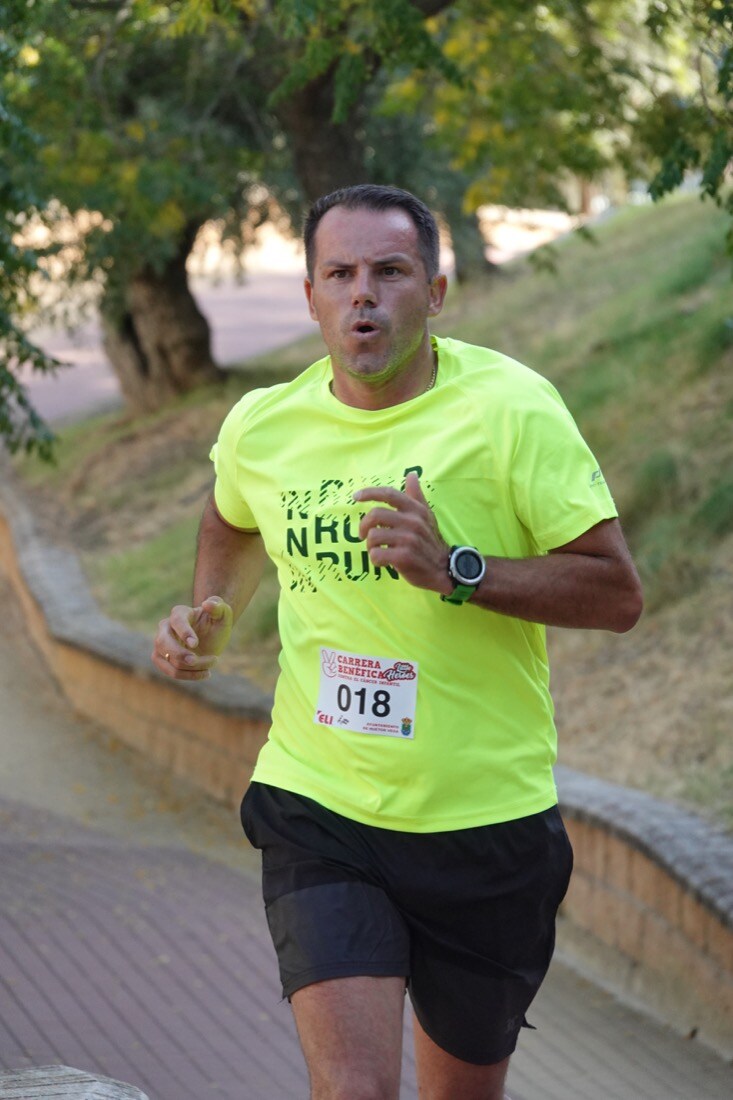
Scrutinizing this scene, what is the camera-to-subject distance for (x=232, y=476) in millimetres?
3420

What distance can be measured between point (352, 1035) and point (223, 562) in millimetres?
1151

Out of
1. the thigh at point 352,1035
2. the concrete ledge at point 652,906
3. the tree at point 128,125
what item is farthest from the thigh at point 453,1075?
the tree at point 128,125

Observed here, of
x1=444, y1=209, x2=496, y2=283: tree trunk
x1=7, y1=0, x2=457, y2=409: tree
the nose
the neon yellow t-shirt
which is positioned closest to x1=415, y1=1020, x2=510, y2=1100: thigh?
the neon yellow t-shirt

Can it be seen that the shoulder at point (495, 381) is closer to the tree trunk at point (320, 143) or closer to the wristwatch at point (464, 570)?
the wristwatch at point (464, 570)

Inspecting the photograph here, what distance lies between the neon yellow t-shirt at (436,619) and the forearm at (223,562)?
1.39 ft

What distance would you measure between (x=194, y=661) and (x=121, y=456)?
13.6m

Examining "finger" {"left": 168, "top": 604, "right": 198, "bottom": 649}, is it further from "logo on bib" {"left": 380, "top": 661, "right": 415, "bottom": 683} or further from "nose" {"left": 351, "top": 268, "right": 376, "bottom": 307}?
"nose" {"left": 351, "top": 268, "right": 376, "bottom": 307}

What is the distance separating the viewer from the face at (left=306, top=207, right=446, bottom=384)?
307 centimetres

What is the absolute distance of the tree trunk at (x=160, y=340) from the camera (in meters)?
17.4

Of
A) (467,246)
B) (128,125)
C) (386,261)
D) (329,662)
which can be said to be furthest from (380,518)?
(467,246)

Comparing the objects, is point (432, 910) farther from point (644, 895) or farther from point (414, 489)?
point (644, 895)

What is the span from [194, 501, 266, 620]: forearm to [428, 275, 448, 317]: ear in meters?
0.68

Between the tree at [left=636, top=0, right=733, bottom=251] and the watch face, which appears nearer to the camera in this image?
the watch face

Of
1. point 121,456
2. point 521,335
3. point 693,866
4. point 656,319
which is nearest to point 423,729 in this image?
point 693,866
